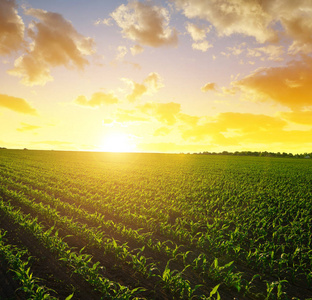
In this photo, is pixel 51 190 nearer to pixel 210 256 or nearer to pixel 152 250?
pixel 152 250

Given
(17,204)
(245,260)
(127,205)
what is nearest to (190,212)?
(127,205)

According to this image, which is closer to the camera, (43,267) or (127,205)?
(43,267)

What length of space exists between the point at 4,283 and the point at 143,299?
3.66m

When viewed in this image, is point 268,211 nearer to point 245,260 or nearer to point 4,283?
point 245,260

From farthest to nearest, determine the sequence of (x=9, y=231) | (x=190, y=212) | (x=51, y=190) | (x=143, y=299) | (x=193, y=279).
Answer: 1. (x=51, y=190)
2. (x=190, y=212)
3. (x=9, y=231)
4. (x=193, y=279)
5. (x=143, y=299)

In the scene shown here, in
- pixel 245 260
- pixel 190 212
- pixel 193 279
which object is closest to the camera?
pixel 193 279

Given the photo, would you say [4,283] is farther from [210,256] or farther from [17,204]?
[17,204]

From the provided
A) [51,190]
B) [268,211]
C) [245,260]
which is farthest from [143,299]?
[51,190]

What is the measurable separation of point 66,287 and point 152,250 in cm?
311

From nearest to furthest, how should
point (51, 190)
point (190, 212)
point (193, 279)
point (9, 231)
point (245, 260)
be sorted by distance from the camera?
point (193, 279), point (245, 260), point (9, 231), point (190, 212), point (51, 190)

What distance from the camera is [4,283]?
5367mm

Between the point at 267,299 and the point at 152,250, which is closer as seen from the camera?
the point at 267,299

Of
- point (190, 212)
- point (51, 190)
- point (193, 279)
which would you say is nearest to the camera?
point (193, 279)

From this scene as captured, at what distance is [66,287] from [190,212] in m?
7.87
